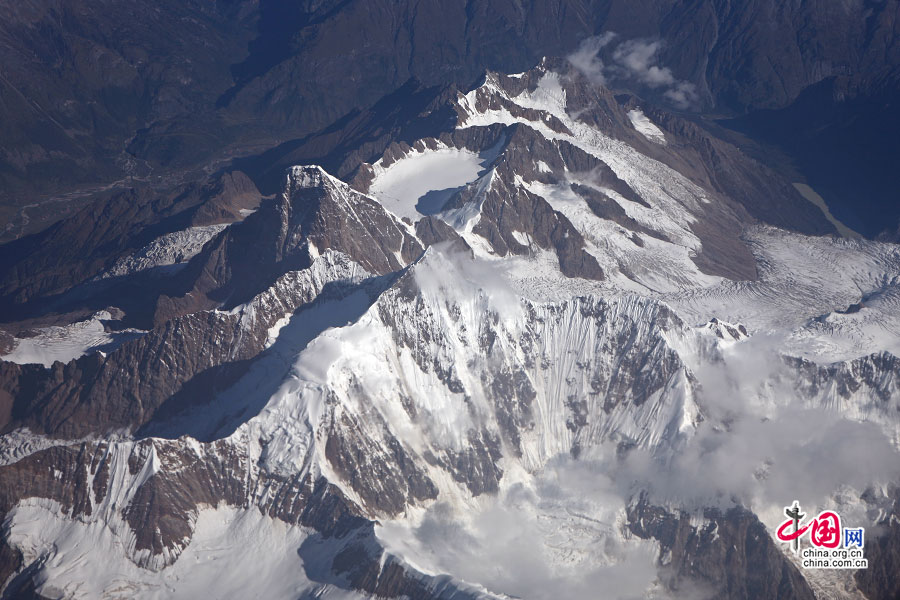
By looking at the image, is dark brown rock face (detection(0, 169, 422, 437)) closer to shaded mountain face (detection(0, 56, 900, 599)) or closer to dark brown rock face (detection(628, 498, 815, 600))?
shaded mountain face (detection(0, 56, 900, 599))

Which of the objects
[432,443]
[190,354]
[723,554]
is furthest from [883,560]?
[190,354]

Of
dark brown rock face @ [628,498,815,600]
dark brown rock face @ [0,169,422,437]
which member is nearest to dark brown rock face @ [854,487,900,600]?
dark brown rock face @ [628,498,815,600]

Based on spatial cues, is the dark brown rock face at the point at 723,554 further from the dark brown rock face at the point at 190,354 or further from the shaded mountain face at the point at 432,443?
the dark brown rock face at the point at 190,354

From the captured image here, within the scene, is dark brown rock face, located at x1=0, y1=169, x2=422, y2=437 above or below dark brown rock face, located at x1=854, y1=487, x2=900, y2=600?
above

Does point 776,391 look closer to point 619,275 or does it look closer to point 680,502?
point 680,502

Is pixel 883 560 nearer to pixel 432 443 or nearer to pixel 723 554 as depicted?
pixel 723 554

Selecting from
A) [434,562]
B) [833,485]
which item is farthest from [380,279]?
[833,485]

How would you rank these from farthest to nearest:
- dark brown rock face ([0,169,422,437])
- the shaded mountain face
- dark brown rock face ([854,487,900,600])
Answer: dark brown rock face ([0,169,422,437])
dark brown rock face ([854,487,900,600])
the shaded mountain face

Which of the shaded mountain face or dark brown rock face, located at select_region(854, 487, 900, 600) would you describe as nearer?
the shaded mountain face

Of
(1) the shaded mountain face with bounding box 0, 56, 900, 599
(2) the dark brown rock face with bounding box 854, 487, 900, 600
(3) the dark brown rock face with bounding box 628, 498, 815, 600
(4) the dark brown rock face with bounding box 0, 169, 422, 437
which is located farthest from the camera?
(4) the dark brown rock face with bounding box 0, 169, 422, 437

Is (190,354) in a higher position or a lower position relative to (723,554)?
higher

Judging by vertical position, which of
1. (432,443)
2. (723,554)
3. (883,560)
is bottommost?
(723,554)
